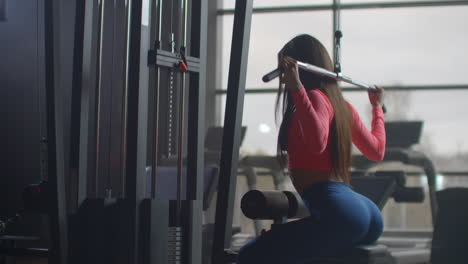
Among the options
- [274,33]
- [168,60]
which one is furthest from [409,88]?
[168,60]

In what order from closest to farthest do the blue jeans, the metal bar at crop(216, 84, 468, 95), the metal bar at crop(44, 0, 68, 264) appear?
the blue jeans
the metal bar at crop(44, 0, 68, 264)
the metal bar at crop(216, 84, 468, 95)

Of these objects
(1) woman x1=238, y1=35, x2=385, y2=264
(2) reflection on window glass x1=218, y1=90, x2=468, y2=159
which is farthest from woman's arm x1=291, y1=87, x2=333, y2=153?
(2) reflection on window glass x1=218, y1=90, x2=468, y2=159

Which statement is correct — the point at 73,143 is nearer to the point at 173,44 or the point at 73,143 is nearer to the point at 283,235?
the point at 173,44

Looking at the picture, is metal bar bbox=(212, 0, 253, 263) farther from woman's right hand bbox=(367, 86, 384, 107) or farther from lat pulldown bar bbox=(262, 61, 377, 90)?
woman's right hand bbox=(367, 86, 384, 107)

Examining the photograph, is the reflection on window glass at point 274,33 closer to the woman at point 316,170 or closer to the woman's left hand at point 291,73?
the woman at point 316,170

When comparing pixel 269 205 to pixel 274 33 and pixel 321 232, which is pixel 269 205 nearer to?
pixel 321 232

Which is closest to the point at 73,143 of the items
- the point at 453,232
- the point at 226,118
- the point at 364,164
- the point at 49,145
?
the point at 49,145

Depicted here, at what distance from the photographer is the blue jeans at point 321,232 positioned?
1.99 m

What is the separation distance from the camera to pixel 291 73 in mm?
2023

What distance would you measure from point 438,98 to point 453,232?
3.75 meters

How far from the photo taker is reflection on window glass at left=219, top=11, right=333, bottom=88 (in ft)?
19.9

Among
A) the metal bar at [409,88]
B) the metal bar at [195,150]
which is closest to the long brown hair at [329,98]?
the metal bar at [195,150]

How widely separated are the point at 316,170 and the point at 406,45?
4.22 meters

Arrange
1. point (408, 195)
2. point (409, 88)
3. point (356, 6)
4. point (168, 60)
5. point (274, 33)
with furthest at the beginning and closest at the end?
point (274, 33) → point (356, 6) → point (409, 88) → point (408, 195) → point (168, 60)
